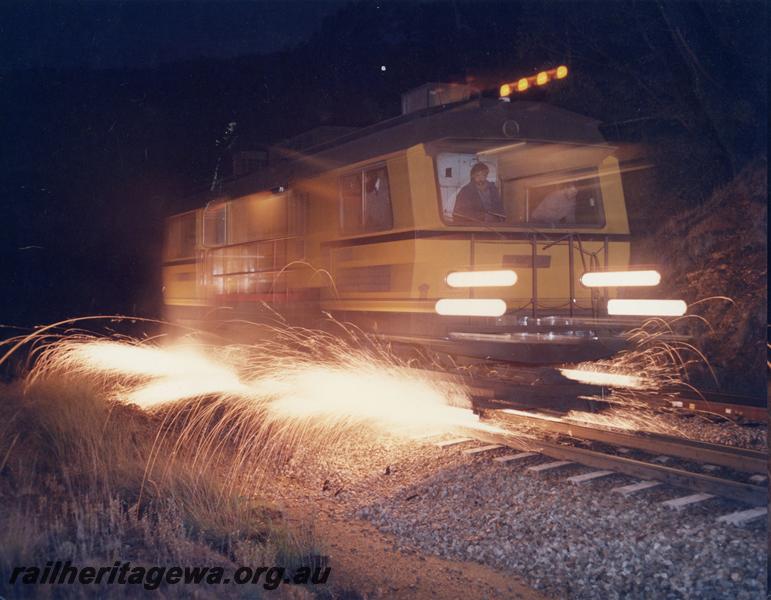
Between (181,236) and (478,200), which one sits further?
(181,236)

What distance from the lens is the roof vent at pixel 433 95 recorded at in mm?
9289

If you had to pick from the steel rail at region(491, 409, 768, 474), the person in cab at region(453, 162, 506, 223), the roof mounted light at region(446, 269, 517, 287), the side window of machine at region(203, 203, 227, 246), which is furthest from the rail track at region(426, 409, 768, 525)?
the side window of machine at region(203, 203, 227, 246)

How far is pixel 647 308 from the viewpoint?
785 centimetres

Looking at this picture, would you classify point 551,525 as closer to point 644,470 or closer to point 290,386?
point 644,470

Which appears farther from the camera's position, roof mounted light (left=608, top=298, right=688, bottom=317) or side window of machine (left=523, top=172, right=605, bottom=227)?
side window of machine (left=523, top=172, right=605, bottom=227)

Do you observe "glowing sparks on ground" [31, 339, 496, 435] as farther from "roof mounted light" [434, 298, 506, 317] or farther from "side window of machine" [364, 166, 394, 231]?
"side window of machine" [364, 166, 394, 231]

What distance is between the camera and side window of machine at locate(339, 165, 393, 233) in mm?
8789

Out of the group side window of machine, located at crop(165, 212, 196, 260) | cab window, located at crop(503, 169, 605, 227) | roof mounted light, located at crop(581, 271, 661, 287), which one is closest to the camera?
roof mounted light, located at crop(581, 271, 661, 287)

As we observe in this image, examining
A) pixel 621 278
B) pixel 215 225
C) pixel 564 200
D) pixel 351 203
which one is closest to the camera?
pixel 621 278

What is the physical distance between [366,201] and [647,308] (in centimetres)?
323

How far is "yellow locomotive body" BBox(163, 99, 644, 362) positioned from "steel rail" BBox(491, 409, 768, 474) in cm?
73

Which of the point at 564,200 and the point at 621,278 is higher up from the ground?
the point at 564,200

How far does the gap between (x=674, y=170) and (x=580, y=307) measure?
23.4 ft

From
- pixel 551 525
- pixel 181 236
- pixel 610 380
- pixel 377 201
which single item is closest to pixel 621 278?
pixel 610 380
